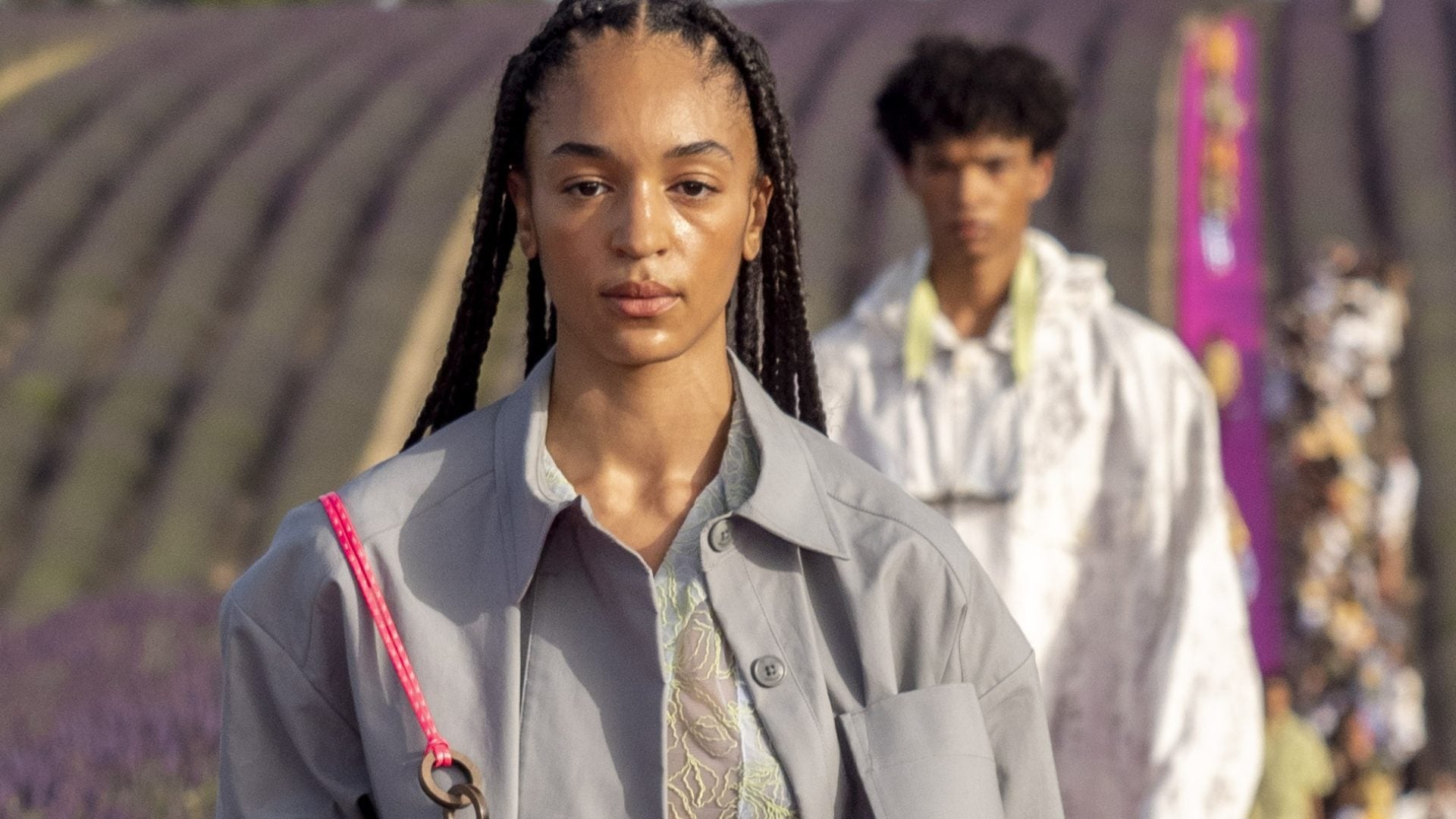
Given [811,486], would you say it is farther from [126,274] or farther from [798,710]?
[126,274]

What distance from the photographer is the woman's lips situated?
239 cm

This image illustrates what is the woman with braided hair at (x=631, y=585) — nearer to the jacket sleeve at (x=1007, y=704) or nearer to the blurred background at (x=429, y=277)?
the jacket sleeve at (x=1007, y=704)

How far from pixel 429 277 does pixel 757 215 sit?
1065 cm

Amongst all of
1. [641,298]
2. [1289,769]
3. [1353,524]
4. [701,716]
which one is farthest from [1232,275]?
[701,716]

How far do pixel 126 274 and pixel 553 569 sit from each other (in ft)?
39.4

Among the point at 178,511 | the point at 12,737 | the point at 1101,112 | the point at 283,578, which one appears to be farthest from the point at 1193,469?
the point at 1101,112

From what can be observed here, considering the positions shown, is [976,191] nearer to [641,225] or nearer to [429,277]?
[641,225]

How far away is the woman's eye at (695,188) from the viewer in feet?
7.95

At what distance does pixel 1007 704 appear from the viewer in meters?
2.44

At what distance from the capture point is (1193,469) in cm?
458

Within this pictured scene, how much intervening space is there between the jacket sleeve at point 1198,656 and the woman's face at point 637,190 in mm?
2261

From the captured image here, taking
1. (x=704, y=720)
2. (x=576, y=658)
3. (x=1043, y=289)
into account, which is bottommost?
(x=704, y=720)

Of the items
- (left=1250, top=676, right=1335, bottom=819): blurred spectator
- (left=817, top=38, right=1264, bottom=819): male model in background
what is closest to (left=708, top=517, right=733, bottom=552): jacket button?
(left=817, top=38, right=1264, bottom=819): male model in background

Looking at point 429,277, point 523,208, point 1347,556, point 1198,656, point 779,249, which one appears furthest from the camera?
point 429,277
